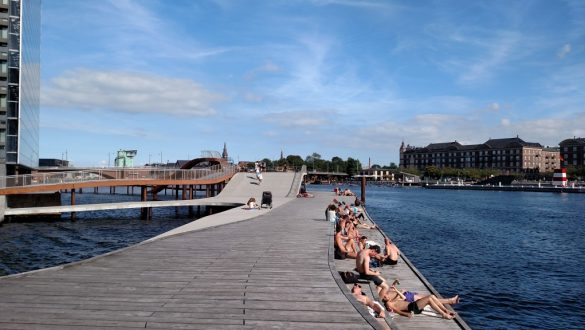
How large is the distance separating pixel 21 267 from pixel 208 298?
16601 mm

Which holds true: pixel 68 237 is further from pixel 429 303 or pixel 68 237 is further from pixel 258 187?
pixel 429 303

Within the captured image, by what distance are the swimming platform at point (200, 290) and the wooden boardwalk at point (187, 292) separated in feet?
0.06

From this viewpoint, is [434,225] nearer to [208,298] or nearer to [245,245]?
[245,245]

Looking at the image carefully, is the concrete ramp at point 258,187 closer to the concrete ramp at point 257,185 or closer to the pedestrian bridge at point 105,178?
the concrete ramp at point 257,185

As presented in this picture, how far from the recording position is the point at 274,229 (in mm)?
21141

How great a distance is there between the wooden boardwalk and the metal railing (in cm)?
2848

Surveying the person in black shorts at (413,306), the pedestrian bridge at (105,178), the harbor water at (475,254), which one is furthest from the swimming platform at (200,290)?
the pedestrian bridge at (105,178)

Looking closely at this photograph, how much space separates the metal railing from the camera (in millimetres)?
38344

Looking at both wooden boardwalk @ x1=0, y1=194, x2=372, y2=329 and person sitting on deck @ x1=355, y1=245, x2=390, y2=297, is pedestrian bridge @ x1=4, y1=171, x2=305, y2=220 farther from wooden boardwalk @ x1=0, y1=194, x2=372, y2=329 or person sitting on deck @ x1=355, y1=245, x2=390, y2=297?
person sitting on deck @ x1=355, y1=245, x2=390, y2=297

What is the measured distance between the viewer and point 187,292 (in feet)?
31.9

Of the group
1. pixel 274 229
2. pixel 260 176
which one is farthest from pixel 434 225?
pixel 274 229

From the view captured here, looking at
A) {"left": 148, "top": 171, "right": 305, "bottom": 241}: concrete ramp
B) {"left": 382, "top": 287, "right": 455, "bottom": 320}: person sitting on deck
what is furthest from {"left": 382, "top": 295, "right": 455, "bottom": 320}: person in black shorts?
{"left": 148, "top": 171, "right": 305, "bottom": 241}: concrete ramp

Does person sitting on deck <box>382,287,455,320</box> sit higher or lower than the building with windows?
lower

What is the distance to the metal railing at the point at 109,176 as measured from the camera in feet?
126
